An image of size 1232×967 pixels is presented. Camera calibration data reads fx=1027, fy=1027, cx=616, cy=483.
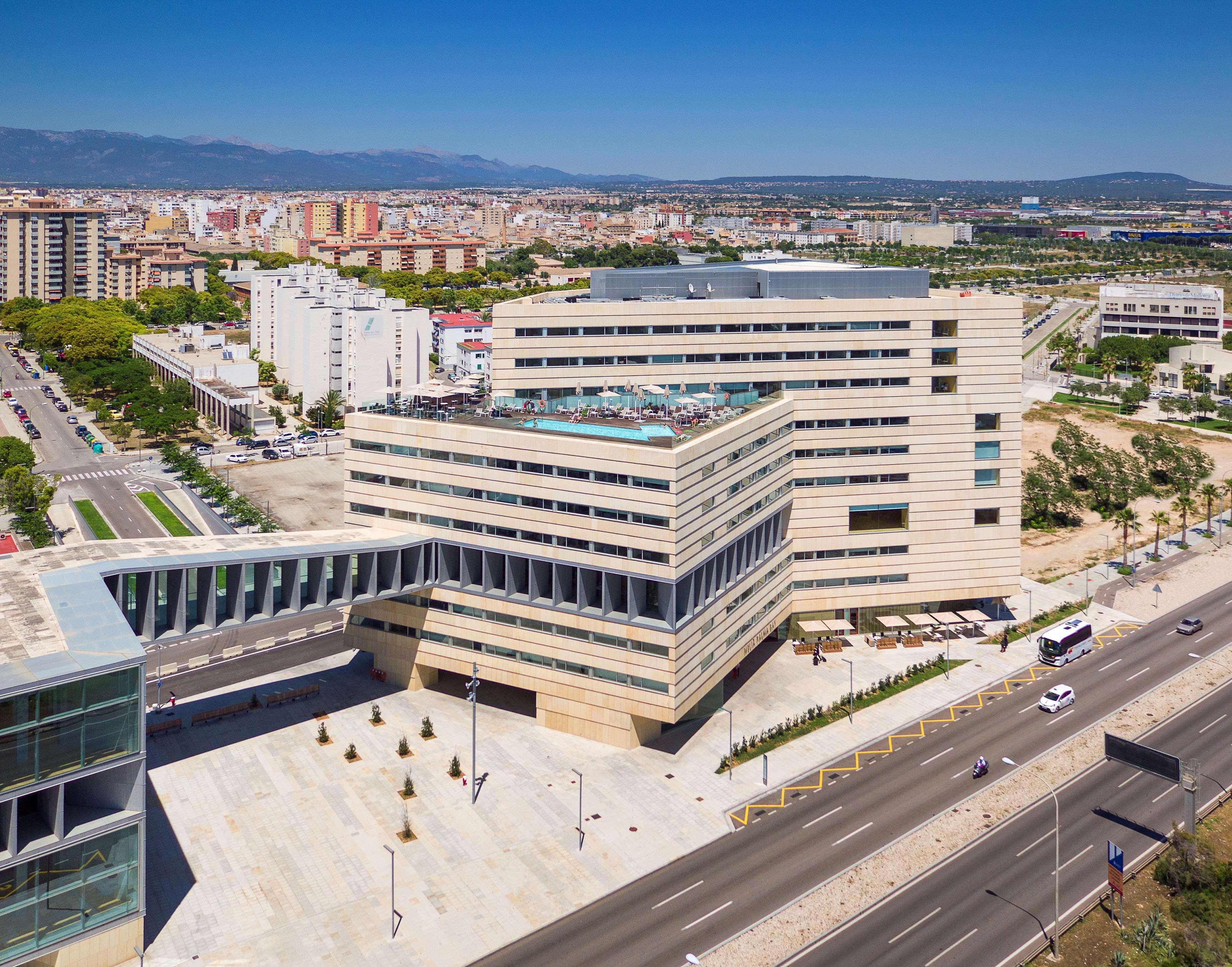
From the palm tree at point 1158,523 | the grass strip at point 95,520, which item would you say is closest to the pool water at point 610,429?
the grass strip at point 95,520

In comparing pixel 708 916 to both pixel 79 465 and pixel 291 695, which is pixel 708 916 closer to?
pixel 291 695

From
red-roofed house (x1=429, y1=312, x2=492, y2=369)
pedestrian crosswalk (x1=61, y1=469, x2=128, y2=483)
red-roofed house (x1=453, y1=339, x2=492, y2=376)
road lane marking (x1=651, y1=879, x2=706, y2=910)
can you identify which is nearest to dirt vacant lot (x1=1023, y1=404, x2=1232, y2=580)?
road lane marking (x1=651, y1=879, x2=706, y2=910)

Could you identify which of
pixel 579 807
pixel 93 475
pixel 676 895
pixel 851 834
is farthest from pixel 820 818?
pixel 93 475

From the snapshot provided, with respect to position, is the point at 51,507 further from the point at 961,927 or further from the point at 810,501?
the point at 961,927

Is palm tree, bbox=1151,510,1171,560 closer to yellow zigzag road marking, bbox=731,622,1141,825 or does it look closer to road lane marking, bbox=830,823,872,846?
yellow zigzag road marking, bbox=731,622,1141,825

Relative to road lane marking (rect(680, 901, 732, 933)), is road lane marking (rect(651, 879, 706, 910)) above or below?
above

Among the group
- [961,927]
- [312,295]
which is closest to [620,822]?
[961,927]
